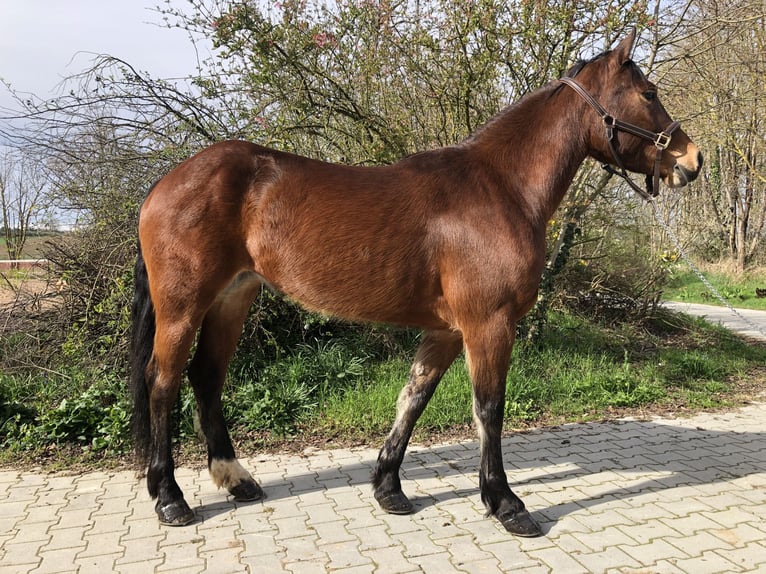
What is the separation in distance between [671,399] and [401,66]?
436 cm

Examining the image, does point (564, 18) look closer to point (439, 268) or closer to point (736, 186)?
point (439, 268)

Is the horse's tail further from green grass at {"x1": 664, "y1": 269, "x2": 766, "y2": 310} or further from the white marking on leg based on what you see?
green grass at {"x1": 664, "y1": 269, "x2": 766, "y2": 310}

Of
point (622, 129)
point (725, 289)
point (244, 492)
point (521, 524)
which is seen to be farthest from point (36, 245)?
point (725, 289)

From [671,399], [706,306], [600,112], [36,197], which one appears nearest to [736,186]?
[706,306]

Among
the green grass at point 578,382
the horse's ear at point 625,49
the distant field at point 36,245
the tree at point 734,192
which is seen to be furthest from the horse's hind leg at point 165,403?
the tree at point 734,192

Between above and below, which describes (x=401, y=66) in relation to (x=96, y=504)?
above

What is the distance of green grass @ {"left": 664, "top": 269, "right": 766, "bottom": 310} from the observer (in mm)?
13312

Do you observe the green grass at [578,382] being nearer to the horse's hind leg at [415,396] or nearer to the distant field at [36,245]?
the horse's hind leg at [415,396]

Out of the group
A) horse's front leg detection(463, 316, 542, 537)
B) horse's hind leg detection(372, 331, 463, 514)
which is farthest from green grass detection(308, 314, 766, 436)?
horse's front leg detection(463, 316, 542, 537)

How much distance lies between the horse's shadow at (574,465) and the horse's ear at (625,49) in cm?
254

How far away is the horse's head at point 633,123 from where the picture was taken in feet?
9.89

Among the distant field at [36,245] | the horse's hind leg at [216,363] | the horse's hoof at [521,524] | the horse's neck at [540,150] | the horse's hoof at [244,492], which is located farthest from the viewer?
the distant field at [36,245]

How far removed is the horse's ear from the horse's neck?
1.04ft

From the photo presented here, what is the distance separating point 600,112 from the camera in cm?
305
